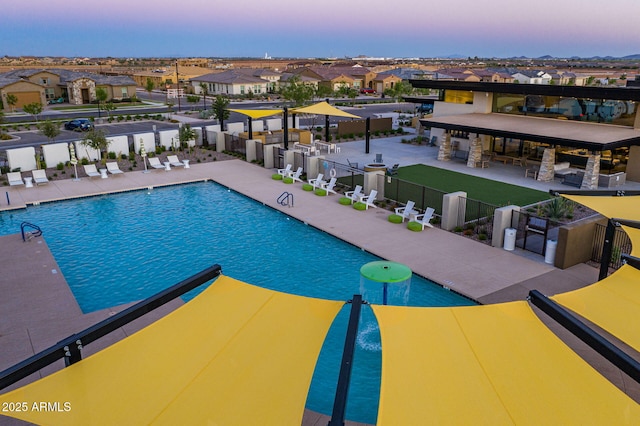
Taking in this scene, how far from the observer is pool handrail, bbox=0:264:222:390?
6383mm

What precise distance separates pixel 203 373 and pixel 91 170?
Result: 25735 mm

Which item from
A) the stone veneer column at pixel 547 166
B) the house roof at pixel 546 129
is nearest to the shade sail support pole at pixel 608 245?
the house roof at pixel 546 129

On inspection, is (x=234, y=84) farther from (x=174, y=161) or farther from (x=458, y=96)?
(x=174, y=161)

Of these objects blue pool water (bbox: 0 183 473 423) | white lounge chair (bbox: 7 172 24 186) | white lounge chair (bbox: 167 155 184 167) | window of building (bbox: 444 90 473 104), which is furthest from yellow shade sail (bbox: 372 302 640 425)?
window of building (bbox: 444 90 473 104)

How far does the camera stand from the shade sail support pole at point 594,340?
626cm

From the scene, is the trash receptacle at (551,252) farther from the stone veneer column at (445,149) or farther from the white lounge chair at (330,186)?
the stone veneer column at (445,149)

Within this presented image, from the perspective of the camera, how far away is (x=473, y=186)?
27359mm

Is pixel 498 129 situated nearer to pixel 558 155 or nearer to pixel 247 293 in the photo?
pixel 558 155

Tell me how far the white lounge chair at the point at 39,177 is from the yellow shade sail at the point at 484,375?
2542cm

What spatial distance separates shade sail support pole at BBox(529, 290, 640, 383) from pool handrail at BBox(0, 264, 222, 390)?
17.9 ft

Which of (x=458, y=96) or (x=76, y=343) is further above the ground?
(x=458, y=96)

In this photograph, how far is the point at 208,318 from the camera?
8156 millimetres

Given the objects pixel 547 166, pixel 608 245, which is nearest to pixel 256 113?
pixel 547 166

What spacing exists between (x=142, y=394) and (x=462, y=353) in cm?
435
